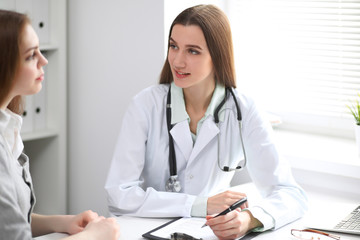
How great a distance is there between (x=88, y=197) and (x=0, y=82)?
5.63ft

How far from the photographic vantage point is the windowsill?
2.43m

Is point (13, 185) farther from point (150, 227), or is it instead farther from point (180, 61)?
point (180, 61)

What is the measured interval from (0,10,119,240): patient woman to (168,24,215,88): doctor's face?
64 cm

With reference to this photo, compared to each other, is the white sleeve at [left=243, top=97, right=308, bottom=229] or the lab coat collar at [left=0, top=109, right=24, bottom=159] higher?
the lab coat collar at [left=0, top=109, right=24, bottom=159]

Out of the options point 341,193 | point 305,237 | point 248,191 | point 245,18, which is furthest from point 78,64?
point 305,237

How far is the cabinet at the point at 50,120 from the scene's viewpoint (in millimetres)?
2871

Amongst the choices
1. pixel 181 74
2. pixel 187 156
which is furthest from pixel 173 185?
pixel 181 74

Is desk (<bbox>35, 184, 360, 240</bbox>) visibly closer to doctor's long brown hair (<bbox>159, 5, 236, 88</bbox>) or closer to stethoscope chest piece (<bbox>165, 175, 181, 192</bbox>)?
stethoscope chest piece (<bbox>165, 175, 181, 192</bbox>)

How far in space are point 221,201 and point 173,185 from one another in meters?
0.26

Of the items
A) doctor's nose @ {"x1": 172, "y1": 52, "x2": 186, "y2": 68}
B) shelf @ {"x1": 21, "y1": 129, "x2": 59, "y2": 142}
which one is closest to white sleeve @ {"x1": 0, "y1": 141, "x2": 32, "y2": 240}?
doctor's nose @ {"x1": 172, "y1": 52, "x2": 186, "y2": 68}

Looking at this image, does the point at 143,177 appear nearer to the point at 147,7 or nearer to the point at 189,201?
the point at 189,201

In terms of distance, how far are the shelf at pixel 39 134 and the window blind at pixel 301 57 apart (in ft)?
3.26

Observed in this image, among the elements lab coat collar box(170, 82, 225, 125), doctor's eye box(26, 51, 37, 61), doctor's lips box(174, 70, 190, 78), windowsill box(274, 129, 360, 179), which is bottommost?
windowsill box(274, 129, 360, 179)

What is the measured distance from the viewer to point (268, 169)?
212 cm
